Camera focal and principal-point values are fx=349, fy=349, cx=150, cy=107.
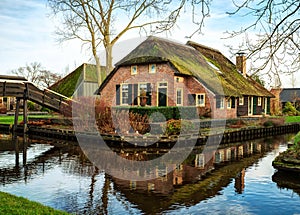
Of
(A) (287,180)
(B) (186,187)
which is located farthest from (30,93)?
(A) (287,180)

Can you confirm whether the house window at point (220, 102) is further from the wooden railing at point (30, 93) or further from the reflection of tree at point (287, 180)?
the reflection of tree at point (287, 180)

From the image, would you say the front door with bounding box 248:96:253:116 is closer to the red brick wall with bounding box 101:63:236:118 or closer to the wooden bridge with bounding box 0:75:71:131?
the red brick wall with bounding box 101:63:236:118

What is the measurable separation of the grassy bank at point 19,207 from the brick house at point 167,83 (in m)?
A: 16.1

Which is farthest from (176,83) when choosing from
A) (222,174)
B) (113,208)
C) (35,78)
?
(35,78)

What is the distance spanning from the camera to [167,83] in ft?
76.9

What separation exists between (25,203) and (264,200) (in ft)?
17.2

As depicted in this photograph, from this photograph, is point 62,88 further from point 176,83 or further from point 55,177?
point 55,177

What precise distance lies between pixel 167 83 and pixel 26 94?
9.06 meters

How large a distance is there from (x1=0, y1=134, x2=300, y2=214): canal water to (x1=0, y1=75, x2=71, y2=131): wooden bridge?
8.05 meters

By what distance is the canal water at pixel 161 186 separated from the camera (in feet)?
24.4

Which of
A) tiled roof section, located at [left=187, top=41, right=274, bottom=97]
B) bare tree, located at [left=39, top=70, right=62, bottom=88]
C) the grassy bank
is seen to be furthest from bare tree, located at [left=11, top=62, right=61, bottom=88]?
the grassy bank

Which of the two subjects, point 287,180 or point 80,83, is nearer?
point 287,180

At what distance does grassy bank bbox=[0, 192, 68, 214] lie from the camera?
5563mm

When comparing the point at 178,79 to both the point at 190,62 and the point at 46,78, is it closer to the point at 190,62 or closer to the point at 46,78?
the point at 190,62
